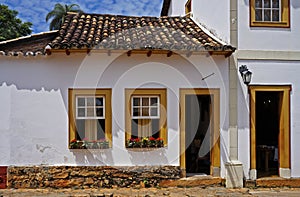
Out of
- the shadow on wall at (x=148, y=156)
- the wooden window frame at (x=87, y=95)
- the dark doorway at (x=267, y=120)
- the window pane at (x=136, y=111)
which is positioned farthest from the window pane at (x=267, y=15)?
the wooden window frame at (x=87, y=95)

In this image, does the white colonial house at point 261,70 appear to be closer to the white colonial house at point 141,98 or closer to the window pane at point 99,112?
the white colonial house at point 141,98

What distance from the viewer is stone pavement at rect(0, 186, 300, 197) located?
9.06 metres

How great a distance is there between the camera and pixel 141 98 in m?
10.1

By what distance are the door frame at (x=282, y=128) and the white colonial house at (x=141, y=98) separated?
0.03m

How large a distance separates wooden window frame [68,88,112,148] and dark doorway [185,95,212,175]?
283cm

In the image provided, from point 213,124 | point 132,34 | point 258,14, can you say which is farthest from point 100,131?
point 258,14

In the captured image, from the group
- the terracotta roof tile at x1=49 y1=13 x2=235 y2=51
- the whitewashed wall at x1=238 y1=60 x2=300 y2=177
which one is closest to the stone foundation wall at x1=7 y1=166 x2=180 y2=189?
the whitewashed wall at x1=238 y1=60 x2=300 y2=177

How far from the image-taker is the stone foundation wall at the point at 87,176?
9.60m

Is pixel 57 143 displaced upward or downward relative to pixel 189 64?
downward

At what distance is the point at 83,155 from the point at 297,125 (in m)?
6.60

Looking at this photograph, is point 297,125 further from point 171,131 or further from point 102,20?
point 102,20

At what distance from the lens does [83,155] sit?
9.74 meters

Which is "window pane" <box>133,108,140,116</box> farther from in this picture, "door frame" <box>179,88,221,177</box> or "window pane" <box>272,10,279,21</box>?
"window pane" <box>272,10,279,21</box>

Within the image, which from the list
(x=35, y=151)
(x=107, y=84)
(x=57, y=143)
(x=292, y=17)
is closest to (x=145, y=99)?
(x=107, y=84)
